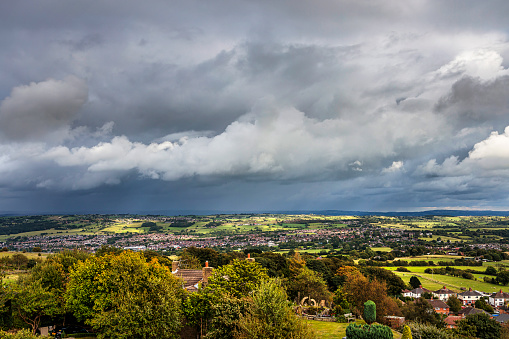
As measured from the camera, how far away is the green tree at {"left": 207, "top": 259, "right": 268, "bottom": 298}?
33.8 meters

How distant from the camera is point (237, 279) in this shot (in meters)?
34.9

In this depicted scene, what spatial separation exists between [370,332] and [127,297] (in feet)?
77.0

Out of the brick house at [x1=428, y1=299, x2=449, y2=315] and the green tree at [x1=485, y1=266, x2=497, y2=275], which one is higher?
the green tree at [x1=485, y1=266, x2=497, y2=275]

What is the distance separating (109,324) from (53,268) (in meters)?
21.1

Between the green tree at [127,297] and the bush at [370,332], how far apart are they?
17.1 metres

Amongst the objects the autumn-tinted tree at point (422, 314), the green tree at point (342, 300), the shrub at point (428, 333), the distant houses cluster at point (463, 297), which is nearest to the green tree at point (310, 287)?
the green tree at point (342, 300)

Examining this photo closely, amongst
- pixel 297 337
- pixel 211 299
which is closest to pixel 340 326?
pixel 211 299

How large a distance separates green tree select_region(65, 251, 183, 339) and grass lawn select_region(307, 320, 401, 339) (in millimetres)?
15077

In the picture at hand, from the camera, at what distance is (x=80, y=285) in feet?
126

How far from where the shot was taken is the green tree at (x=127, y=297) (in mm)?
29375

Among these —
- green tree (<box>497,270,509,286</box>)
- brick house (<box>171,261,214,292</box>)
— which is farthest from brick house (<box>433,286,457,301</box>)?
brick house (<box>171,261,214,292</box>)

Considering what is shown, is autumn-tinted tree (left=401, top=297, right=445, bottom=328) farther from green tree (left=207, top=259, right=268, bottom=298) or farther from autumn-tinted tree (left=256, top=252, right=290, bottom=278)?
green tree (left=207, top=259, right=268, bottom=298)

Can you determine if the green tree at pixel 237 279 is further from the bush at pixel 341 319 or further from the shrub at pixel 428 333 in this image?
the shrub at pixel 428 333

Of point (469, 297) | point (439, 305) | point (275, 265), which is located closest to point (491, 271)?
point (469, 297)
